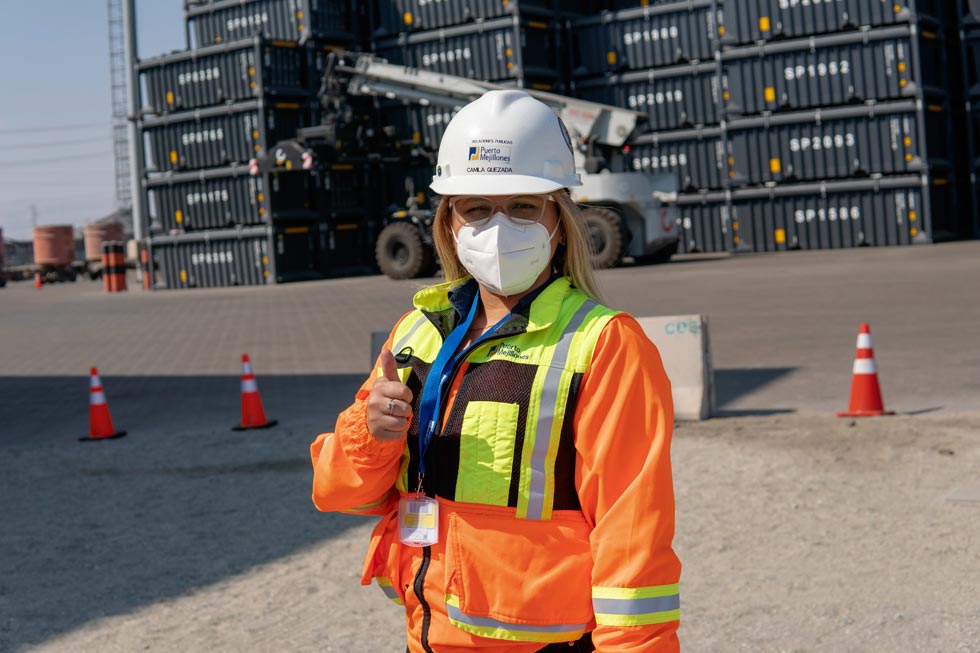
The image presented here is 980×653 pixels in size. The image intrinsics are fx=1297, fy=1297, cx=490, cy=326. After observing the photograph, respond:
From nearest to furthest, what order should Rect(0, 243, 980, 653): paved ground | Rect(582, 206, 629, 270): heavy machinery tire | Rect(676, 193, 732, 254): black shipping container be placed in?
1. Rect(0, 243, 980, 653): paved ground
2. Rect(582, 206, 629, 270): heavy machinery tire
3. Rect(676, 193, 732, 254): black shipping container

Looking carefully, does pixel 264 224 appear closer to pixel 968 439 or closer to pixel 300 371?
pixel 300 371

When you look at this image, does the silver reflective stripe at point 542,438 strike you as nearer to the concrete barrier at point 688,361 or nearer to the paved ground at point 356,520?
the paved ground at point 356,520

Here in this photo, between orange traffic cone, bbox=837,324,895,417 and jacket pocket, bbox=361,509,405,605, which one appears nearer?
jacket pocket, bbox=361,509,405,605

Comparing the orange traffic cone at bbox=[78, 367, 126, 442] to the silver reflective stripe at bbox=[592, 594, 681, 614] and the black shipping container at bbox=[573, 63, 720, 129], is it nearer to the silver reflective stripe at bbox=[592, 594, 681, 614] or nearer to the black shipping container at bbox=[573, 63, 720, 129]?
the silver reflective stripe at bbox=[592, 594, 681, 614]

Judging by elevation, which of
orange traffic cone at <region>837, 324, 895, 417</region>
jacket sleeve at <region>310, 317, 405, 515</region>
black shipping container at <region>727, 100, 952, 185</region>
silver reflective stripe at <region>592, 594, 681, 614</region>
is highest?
black shipping container at <region>727, 100, 952, 185</region>

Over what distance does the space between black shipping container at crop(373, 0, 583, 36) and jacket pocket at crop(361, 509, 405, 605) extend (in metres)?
32.6

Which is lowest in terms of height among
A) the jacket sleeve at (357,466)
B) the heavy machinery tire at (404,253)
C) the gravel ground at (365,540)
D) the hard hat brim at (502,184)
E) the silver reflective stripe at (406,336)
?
the gravel ground at (365,540)

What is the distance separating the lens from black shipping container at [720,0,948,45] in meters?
30.8

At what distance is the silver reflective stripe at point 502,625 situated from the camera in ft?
7.76

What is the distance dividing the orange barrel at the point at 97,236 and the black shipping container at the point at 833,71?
3521cm

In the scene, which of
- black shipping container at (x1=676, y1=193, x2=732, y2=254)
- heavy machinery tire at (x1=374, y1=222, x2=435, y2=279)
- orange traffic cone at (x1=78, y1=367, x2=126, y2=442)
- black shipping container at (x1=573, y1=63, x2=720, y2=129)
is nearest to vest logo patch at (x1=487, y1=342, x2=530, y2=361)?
orange traffic cone at (x1=78, y1=367, x2=126, y2=442)

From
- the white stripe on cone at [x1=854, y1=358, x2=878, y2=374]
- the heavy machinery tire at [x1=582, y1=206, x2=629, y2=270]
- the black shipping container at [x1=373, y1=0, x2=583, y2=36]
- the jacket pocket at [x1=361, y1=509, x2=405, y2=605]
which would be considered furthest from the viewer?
the black shipping container at [x1=373, y1=0, x2=583, y2=36]

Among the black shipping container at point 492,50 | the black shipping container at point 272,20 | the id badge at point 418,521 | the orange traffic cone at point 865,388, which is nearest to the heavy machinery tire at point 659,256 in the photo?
the black shipping container at point 492,50

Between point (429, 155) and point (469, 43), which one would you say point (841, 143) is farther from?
point (469, 43)
